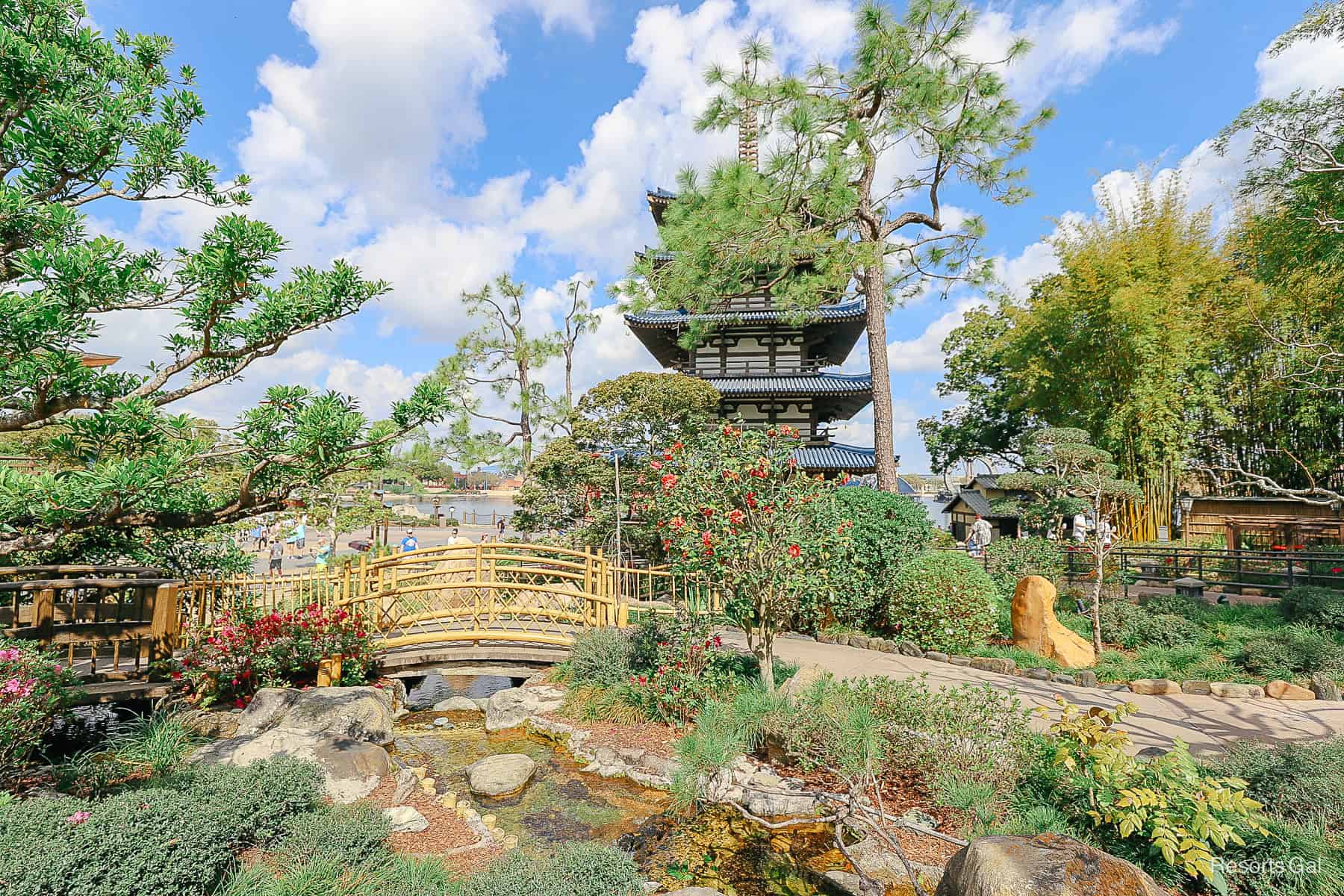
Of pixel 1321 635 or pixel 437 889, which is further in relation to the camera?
pixel 1321 635

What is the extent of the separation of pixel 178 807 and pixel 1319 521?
19458mm

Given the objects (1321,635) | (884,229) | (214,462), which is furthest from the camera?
(884,229)

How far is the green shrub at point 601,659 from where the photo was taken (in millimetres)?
6570

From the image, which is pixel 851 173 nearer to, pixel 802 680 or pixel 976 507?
pixel 802 680

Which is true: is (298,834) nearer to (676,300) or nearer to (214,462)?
(214,462)

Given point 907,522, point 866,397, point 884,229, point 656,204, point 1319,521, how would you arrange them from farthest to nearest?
point 656,204 < point 866,397 < point 1319,521 < point 884,229 < point 907,522

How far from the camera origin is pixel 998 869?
2531 millimetres

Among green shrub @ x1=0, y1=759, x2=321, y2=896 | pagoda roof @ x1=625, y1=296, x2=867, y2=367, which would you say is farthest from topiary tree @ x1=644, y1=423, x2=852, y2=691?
pagoda roof @ x1=625, y1=296, x2=867, y2=367

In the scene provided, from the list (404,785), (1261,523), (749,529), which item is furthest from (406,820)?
(1261,523)

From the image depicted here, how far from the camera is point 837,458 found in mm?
17266

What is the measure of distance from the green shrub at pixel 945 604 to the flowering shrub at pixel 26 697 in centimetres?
840

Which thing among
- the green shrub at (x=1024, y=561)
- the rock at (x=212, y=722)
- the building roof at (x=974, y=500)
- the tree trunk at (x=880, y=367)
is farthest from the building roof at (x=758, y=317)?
the rock at (x=212, y=722)

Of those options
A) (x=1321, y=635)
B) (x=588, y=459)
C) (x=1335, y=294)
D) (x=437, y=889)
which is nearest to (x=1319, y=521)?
(x=1335, y=294)

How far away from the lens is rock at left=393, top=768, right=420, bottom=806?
4641 millimetres
